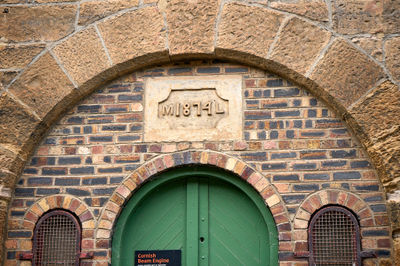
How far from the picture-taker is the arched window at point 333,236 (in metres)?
3.96

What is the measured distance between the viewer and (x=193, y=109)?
440 centimetres

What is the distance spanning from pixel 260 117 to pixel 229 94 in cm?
31

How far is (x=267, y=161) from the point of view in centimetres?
420

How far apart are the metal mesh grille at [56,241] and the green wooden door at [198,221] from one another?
1.07 feet

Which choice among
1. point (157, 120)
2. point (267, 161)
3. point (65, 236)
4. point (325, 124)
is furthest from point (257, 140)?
point (65, 236)

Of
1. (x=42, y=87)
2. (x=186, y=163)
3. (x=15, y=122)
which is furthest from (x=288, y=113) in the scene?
(x=15, y=122)

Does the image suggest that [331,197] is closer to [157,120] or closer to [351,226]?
[351,226]

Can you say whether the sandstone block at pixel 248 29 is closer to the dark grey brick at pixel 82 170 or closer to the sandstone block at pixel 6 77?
the dark grey brick at pixel 82 170

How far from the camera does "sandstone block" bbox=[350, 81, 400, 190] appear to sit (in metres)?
3.93

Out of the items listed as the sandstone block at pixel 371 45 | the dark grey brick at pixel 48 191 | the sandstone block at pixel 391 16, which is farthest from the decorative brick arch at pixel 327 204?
the dark grey brick at pixel 48 191

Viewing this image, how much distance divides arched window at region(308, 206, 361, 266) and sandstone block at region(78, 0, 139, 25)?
227 centimetres

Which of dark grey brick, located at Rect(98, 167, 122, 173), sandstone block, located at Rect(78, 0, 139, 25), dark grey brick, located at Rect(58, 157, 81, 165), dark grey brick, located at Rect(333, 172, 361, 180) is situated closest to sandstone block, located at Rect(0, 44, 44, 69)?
sandstone block, located at Rect(78, 0, 139, 25)

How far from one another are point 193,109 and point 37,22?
150cm

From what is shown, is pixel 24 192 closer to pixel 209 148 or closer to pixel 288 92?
pixel 209 148
